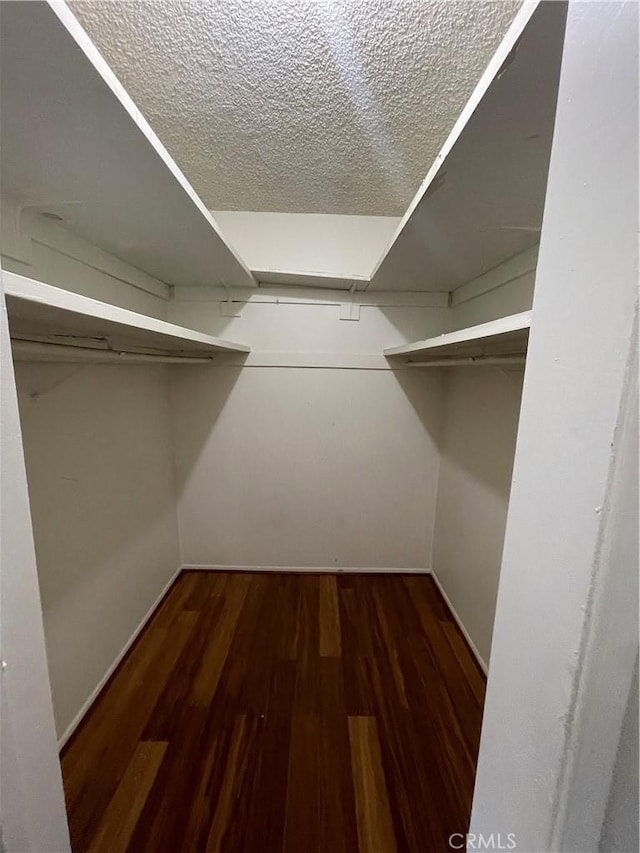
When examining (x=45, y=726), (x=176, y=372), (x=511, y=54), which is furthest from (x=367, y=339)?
(x=45, y=726)

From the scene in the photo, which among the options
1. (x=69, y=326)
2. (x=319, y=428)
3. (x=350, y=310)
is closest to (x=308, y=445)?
(x=319, y=428)

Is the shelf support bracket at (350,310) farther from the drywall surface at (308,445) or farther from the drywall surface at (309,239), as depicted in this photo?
the drywall surface at (309,239)

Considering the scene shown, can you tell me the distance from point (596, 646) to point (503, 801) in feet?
1.25

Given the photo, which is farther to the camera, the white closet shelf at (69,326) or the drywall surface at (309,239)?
the drywall surface at (309,239)

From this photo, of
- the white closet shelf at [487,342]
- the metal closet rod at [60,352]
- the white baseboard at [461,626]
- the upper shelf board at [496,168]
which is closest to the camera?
the upper shelf board at [496,168]

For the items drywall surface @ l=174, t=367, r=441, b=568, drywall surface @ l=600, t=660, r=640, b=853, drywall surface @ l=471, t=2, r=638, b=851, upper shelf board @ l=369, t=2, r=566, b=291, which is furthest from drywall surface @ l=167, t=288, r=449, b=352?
drywall surface @ l=600, t=660, r=640, b=853

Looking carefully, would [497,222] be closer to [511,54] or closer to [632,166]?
[511,54]

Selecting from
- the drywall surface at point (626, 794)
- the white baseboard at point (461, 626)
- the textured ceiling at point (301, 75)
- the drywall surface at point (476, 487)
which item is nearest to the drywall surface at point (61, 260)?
the textured ceiling at point (301, 75)

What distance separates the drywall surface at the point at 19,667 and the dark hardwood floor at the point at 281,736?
75 centimetres

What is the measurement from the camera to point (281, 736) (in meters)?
1.22

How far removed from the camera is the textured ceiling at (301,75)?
33.7 inches

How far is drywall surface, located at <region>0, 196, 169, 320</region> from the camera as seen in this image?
0.94 m

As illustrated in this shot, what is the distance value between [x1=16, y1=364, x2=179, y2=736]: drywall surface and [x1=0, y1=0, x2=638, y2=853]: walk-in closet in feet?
0.05

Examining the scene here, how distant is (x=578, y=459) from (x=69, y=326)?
1.10 metres
